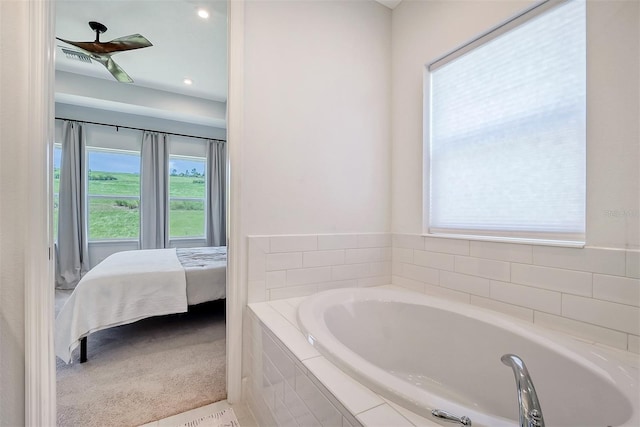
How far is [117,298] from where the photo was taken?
2.12m

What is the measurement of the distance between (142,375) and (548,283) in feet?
7.77

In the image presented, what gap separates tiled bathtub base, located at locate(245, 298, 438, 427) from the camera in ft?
2.37

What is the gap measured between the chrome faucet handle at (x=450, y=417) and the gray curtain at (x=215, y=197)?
4.75 m

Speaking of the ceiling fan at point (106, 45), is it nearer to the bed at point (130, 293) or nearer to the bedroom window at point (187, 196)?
the bed at point (130, 293)

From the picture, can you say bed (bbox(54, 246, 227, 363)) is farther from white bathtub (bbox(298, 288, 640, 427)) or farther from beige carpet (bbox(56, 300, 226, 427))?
white bathtub (bbox(298, 288, 640, 427))

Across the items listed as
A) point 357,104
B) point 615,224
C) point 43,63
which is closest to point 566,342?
point 615,224

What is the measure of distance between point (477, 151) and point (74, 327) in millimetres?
2788

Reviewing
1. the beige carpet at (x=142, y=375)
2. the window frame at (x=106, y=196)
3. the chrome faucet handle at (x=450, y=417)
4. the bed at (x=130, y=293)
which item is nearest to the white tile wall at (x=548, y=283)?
the chrome faucet handle at (x=450, y=417)

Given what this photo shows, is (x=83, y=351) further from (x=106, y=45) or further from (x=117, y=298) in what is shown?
(x=106, y=45)

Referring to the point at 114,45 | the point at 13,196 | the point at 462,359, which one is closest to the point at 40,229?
the point at 13,196

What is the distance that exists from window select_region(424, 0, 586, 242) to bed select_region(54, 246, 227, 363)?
1.97m

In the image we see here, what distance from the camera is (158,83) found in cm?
382

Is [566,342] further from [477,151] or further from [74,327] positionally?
[74,327]

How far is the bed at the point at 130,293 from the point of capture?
195 centimetres
